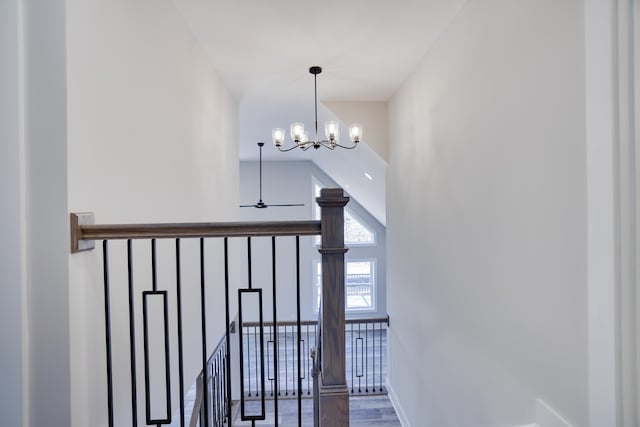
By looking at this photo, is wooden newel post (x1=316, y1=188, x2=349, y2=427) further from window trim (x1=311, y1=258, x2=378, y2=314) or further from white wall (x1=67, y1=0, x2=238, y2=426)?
window trim (x1=311, y1=258, x2=378, y2=314)

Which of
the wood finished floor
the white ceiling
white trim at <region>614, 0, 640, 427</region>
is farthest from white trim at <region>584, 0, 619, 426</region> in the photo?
the wood finished floor

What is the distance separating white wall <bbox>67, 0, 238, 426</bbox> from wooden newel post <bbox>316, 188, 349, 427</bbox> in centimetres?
88

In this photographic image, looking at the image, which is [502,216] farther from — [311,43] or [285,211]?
[285,211]

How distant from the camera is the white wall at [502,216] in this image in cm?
135

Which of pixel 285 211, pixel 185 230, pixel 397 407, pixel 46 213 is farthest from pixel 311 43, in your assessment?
Answer: pixel 285 211

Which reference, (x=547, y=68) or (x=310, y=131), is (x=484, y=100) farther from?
(x=310, y=131)

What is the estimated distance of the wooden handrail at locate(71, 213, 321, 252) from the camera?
50.0 inches

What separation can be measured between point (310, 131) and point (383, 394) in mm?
4122

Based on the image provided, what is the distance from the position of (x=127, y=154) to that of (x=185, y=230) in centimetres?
62

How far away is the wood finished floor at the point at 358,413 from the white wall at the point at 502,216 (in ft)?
3.51

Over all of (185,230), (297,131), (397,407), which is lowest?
(397,407)

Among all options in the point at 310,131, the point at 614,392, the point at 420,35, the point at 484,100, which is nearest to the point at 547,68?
the point at 484,100

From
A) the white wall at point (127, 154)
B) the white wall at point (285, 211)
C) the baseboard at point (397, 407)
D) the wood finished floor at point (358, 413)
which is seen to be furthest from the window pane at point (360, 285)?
the white wall at point (127, 154)

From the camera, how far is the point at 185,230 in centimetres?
131
